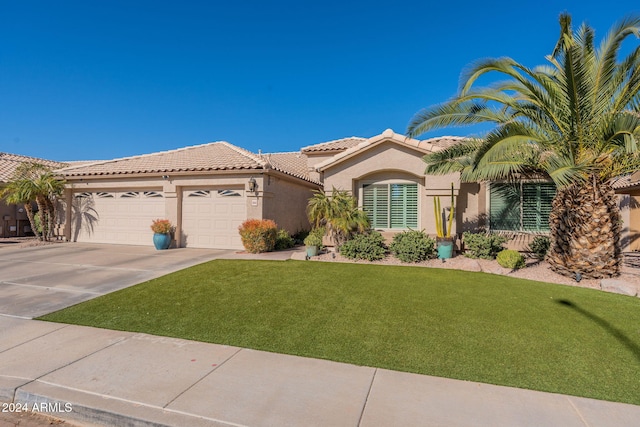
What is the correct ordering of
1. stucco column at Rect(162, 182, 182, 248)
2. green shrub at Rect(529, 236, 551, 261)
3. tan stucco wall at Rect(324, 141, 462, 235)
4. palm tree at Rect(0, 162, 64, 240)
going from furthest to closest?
palm tree at Rect(0, 162, 64, 240) < stucco column at Rect(162, 182, 182, 248) < tan stucco wall at Rect(324, 141, 462, 235) < green shrub at Rect(529, 236, 551, 261)

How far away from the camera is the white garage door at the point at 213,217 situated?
538 inches

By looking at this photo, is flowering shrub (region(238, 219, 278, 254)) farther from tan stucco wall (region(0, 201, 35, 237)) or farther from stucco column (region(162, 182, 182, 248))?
tan stucco wall (region(0, 201, 35, 237))

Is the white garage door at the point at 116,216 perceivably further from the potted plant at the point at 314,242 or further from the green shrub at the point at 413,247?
the green shrub at the point at 413,247

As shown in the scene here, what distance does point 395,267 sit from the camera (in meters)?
9.76

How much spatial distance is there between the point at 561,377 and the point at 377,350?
2.14 metres

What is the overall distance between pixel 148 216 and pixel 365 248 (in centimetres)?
1023

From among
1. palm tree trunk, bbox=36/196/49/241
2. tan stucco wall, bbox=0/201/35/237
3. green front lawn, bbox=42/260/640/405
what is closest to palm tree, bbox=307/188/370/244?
green front lawn, bbox=42/260/640/405

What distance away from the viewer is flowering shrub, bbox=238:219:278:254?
39.9 feet

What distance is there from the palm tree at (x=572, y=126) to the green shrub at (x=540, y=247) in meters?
1.85

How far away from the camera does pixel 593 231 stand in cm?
816

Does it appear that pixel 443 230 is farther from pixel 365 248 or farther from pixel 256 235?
pixel 256 235

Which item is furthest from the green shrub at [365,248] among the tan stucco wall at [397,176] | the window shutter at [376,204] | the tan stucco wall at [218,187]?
the tan stucco wall at [218,187]

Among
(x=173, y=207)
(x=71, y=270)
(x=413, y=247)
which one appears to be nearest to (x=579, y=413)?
(x=413, y=247)

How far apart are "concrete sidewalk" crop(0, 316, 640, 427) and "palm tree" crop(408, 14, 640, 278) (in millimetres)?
5474
